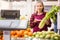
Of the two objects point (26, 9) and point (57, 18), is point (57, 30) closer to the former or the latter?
point (57, 18)

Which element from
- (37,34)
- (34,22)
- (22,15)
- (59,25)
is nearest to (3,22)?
(37,34)

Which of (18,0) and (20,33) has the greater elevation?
(18,0)

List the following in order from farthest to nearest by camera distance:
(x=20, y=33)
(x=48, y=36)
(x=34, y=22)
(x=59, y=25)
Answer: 1. (x=34, y=22)
2. (x=20, y=33)
3. (x=59, y=25)
4. (x=48, y=36)

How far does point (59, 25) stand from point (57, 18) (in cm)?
11

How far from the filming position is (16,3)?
17.8 ft

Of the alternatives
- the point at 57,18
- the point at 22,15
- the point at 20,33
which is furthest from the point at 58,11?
the point at 22,15

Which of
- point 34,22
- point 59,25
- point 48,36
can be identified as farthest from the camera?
point 34,22

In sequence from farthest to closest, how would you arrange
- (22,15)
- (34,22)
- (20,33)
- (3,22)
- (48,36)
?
(22,15), (34,22), (20,33), (48,36), (3,22)

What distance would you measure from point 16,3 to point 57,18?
330cm

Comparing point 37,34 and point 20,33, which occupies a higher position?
point 37,34

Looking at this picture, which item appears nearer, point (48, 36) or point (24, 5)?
point (48, 36)

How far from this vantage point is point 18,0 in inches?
213

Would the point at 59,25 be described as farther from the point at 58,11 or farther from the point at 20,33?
the point at 20,33

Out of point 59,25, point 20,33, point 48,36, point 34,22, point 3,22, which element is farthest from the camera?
point 34,22
